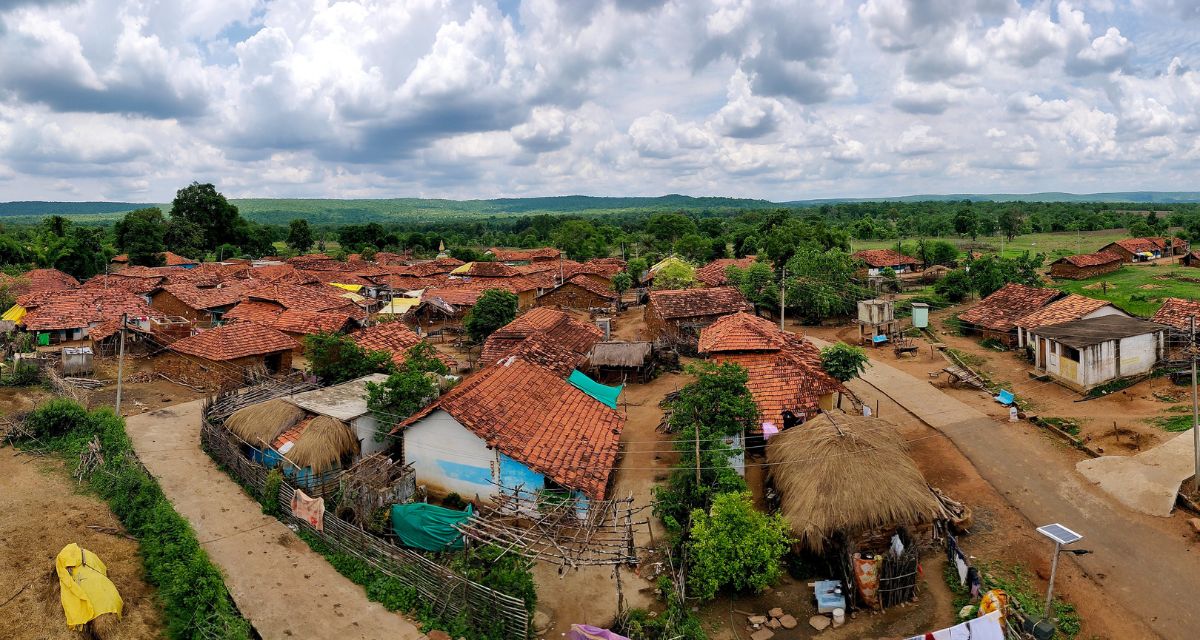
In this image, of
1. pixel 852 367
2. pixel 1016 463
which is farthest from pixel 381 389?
pixel 1016 463

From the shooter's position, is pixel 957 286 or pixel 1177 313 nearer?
pixel 1177 313

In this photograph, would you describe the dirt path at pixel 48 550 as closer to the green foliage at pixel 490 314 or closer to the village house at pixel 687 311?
the green foliage at pixel 490 314

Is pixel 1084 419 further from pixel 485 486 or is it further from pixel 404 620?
pixel 404 620

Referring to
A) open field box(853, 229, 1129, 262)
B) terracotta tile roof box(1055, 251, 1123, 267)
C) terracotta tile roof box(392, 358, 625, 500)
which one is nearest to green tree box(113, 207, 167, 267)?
terracotta tile roof box(392, 358, 625, 500)

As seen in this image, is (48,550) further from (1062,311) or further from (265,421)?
(1062,311)

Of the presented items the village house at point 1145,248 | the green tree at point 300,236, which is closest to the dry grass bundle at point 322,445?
the village house at point 1145,248

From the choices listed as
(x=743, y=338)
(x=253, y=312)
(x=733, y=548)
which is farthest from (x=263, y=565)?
(x=253, y=312)
